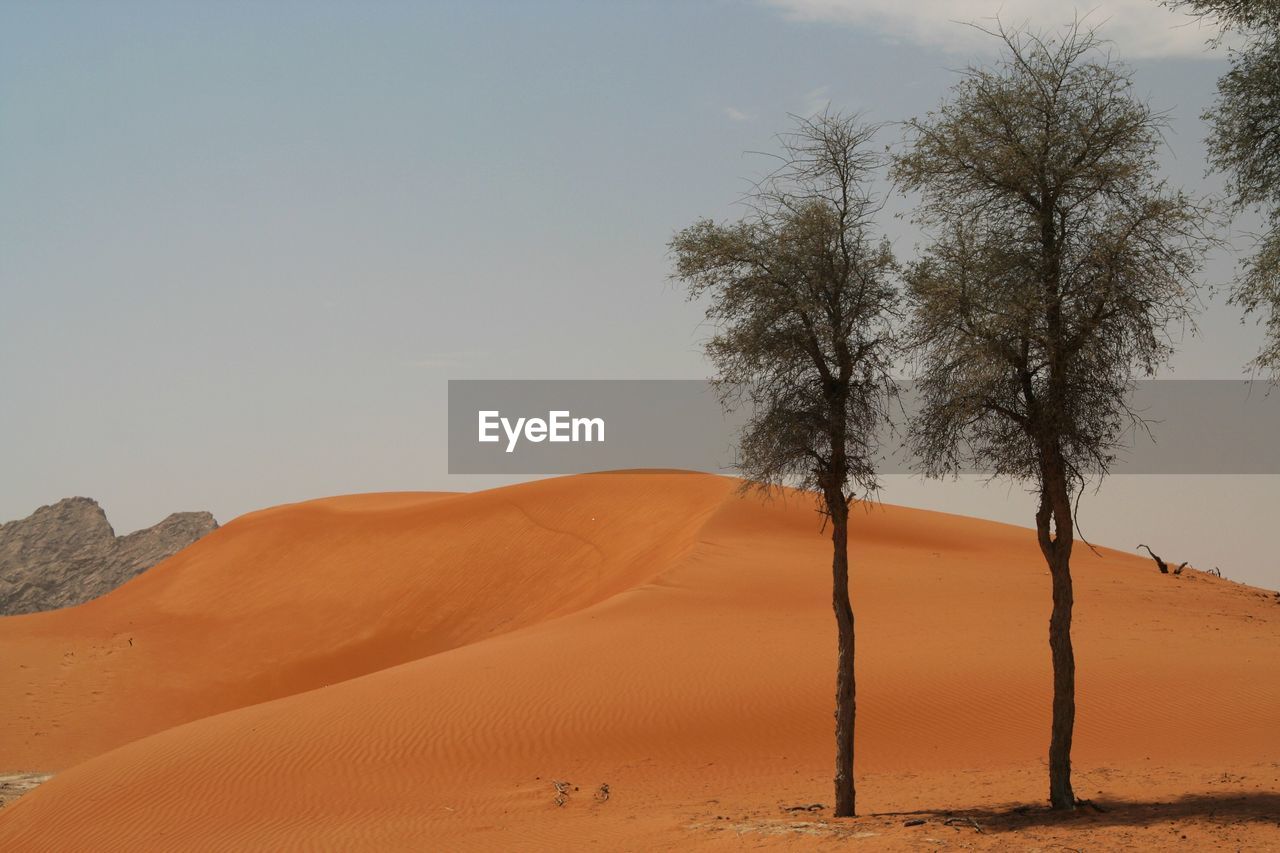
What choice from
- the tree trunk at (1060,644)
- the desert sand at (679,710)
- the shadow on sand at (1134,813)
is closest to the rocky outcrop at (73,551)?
the desert sand at (679,710)

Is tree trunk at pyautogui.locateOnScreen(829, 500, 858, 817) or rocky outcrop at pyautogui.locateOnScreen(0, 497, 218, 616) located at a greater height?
tree trunk at pyautogui.locateOnScreen(829, 500, 858, 817)

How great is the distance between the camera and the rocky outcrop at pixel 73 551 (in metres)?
58.0

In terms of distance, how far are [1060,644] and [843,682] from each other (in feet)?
8.19

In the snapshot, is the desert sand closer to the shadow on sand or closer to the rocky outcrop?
the shadow on sand

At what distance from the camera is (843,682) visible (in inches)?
518

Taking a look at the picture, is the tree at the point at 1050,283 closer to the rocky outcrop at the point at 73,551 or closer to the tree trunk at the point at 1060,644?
the tree trunk at the point at 1060,644

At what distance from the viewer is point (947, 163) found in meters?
12.6

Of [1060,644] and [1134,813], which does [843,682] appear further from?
[1134,813]

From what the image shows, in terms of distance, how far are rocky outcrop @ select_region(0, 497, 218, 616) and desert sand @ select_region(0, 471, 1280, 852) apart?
2279 centimetres

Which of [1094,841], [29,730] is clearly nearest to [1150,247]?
[1094,841]

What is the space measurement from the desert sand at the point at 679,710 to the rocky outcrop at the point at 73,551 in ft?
74.8

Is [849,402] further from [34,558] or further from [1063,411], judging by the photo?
[34,558]

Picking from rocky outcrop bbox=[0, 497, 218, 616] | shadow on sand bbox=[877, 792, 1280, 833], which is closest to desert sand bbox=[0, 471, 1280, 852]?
shadow on sand bbox=[877, 792, 1280, 833]

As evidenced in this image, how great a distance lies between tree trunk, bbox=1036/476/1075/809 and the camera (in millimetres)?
12172
